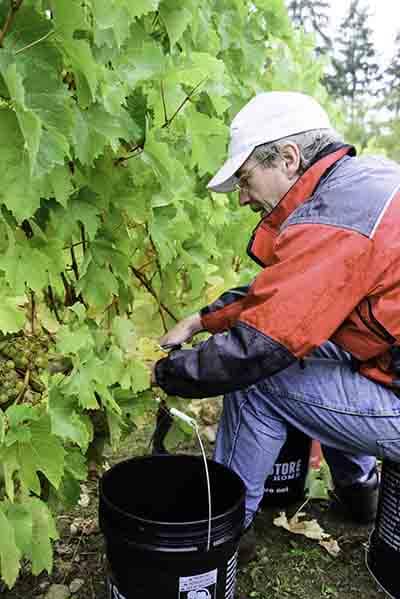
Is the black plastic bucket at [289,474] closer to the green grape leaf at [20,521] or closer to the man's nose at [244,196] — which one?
the man's nose at [244,196]

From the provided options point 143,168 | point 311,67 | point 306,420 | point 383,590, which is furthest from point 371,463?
point 311,67

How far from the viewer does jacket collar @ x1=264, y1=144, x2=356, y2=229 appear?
204 centimetres

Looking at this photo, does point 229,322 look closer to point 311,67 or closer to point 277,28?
point 277,28

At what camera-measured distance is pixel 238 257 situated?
3.16m

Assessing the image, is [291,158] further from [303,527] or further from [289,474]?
[303,527]

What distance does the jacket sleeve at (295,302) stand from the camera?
1821 mm

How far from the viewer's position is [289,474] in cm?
279

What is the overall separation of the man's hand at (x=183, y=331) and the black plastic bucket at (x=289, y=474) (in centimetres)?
58

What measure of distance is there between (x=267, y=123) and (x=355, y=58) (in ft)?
130

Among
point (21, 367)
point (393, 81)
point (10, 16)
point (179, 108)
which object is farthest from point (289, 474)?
point (393, 81)

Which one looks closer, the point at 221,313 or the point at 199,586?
the point at 199,586

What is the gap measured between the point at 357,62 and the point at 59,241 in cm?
4010

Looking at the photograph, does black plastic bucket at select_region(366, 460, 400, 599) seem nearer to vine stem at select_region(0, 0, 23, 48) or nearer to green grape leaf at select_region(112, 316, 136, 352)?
green grape leaf at select_region(112, 316, 136, 352)

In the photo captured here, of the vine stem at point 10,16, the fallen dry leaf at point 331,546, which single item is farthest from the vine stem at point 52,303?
the fallen dry leaf at point 331,546
